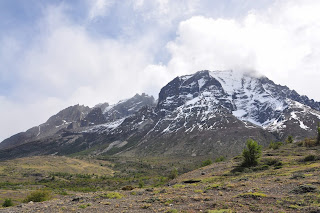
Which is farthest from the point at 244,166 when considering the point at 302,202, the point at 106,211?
the point at 106,211

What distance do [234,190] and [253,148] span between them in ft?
82.4

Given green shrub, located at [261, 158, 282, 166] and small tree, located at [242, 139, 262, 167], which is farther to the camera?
small tree, located at [242, 139, 262, 167]

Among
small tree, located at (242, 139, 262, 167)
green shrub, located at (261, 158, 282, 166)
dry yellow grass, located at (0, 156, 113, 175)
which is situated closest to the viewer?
green shrub, located at (261, 158, 282, 166)

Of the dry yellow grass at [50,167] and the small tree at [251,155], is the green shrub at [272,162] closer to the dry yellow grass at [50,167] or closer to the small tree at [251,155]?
the small tree at [251,155]

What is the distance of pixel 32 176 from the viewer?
417ft

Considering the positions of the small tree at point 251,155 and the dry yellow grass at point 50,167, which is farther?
the dry yellow grass at point 50,167

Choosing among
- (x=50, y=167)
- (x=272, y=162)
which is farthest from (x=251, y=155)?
(x=50, y=167)

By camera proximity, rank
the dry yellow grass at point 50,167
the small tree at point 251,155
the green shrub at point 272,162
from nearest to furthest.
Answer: the green shrub at point 272,162, the small tree at point 251,155, the dry yellow grass at point 50,167

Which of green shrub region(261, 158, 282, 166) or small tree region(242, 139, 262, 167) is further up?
small tree region(242, 139, 262, 167)

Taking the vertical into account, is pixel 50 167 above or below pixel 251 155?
below

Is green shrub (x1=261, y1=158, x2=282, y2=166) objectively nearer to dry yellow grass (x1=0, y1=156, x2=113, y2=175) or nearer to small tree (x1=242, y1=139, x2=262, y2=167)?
small tree (x1=242, y1=139, x2=262, y2=167)

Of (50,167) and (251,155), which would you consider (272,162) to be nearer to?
(251,155)

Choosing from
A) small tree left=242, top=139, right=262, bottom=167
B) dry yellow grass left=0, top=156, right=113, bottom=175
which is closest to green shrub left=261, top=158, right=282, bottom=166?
small tree left=242, top=139, right=262, bottom=167

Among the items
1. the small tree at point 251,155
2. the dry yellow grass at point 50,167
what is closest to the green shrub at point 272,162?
the small tree at point 251,155
